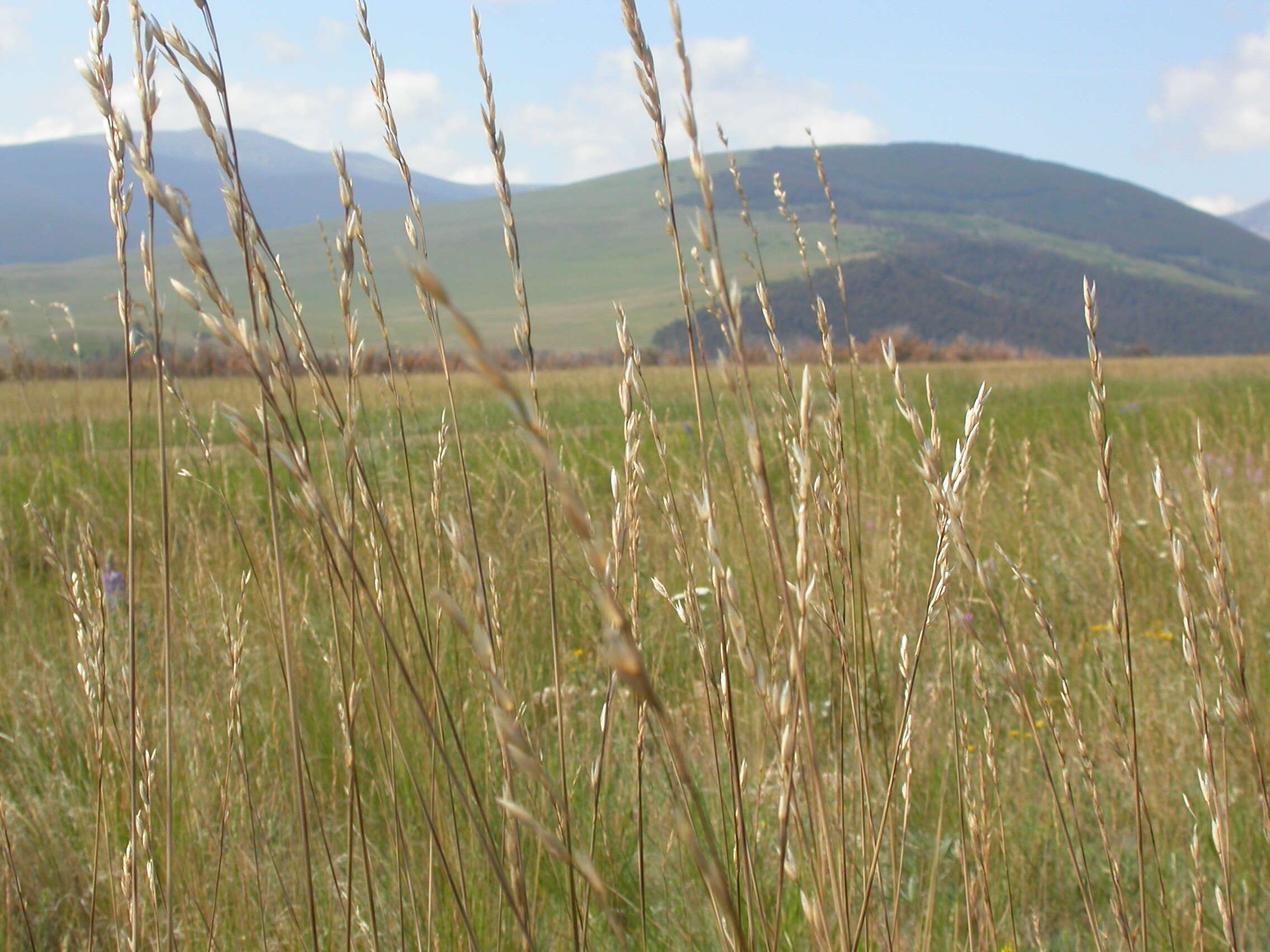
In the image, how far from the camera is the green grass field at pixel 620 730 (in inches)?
37.9

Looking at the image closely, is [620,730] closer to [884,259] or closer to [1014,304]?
[884,259]

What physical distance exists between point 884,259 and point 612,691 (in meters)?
76.8

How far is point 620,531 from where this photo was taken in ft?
3.06

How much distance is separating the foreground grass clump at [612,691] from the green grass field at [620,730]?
2 cm

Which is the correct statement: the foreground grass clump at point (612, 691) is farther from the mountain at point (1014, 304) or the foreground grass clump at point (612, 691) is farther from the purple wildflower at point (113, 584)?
the mountain at point (1014, 304)

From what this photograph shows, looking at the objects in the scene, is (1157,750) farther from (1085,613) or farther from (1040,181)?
(1040,181)

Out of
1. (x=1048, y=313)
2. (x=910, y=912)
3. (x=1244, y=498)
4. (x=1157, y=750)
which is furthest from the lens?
(x=1048, y=313)

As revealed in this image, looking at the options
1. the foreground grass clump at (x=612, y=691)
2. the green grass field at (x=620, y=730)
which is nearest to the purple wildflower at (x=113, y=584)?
the foreground grass clump at (x=612, y=691)

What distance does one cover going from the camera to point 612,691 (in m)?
1.02

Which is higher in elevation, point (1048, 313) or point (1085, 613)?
point (1048, 313)

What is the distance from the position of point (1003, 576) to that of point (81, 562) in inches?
125

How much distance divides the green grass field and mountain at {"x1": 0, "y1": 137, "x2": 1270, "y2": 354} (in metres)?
A: 37.3

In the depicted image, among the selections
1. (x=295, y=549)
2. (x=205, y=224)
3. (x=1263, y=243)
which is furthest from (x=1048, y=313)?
(x=205, y=224)

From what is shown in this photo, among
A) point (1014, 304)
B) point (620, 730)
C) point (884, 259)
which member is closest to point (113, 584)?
point (620, 730)
